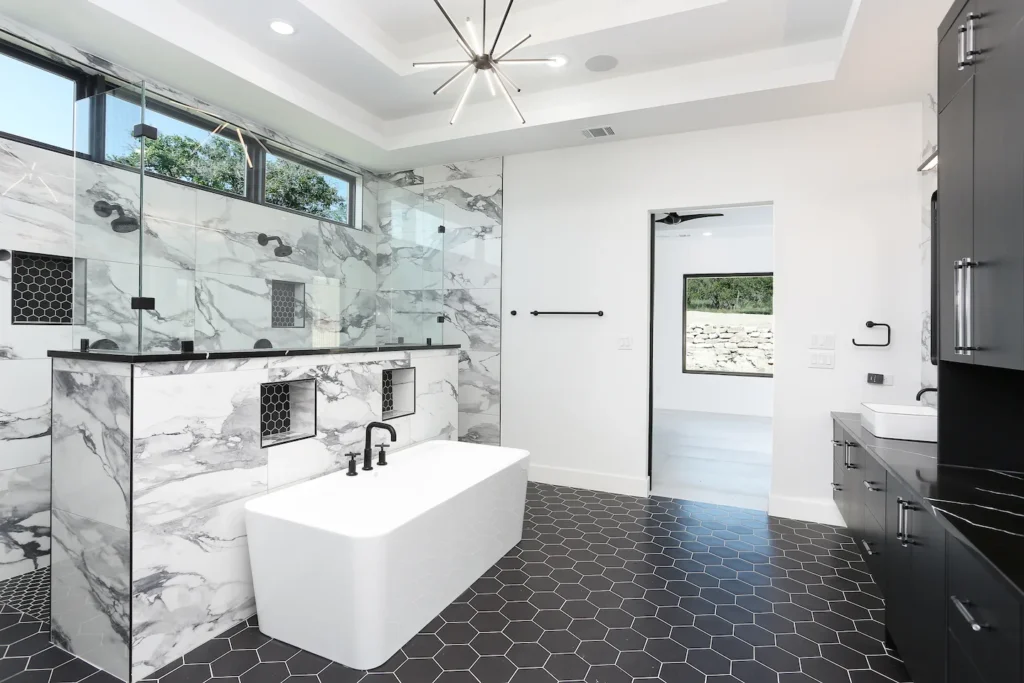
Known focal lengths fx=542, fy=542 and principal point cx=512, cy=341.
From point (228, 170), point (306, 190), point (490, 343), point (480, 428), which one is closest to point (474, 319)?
point (490, 343)

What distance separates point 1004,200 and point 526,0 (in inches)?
98.2

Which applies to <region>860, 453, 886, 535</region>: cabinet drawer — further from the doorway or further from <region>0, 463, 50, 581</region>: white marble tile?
the doorway

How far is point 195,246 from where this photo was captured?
2365 millimetres

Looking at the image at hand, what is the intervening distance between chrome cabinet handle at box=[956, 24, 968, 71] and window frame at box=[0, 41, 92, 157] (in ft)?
11.7

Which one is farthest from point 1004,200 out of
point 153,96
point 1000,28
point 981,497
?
point 153,96

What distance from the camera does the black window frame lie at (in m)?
2.15

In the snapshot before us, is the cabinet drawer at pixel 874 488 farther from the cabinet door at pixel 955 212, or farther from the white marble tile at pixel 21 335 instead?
the white marble tile at pixel 21 335

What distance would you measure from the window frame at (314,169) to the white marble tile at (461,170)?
84 centimetres

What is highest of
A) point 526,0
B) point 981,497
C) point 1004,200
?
point 526,0

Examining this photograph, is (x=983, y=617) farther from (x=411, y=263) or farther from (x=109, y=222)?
(x=411, y=263)

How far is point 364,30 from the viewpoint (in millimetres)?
3133

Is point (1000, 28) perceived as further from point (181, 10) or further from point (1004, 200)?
point (181, 10)

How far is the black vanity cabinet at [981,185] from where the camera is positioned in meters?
1.34

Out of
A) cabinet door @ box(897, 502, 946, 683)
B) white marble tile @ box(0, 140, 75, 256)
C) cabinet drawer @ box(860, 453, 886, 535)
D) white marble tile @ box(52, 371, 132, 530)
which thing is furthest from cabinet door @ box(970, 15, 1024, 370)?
white marble tile @ box(0, 140, 75, 256)
